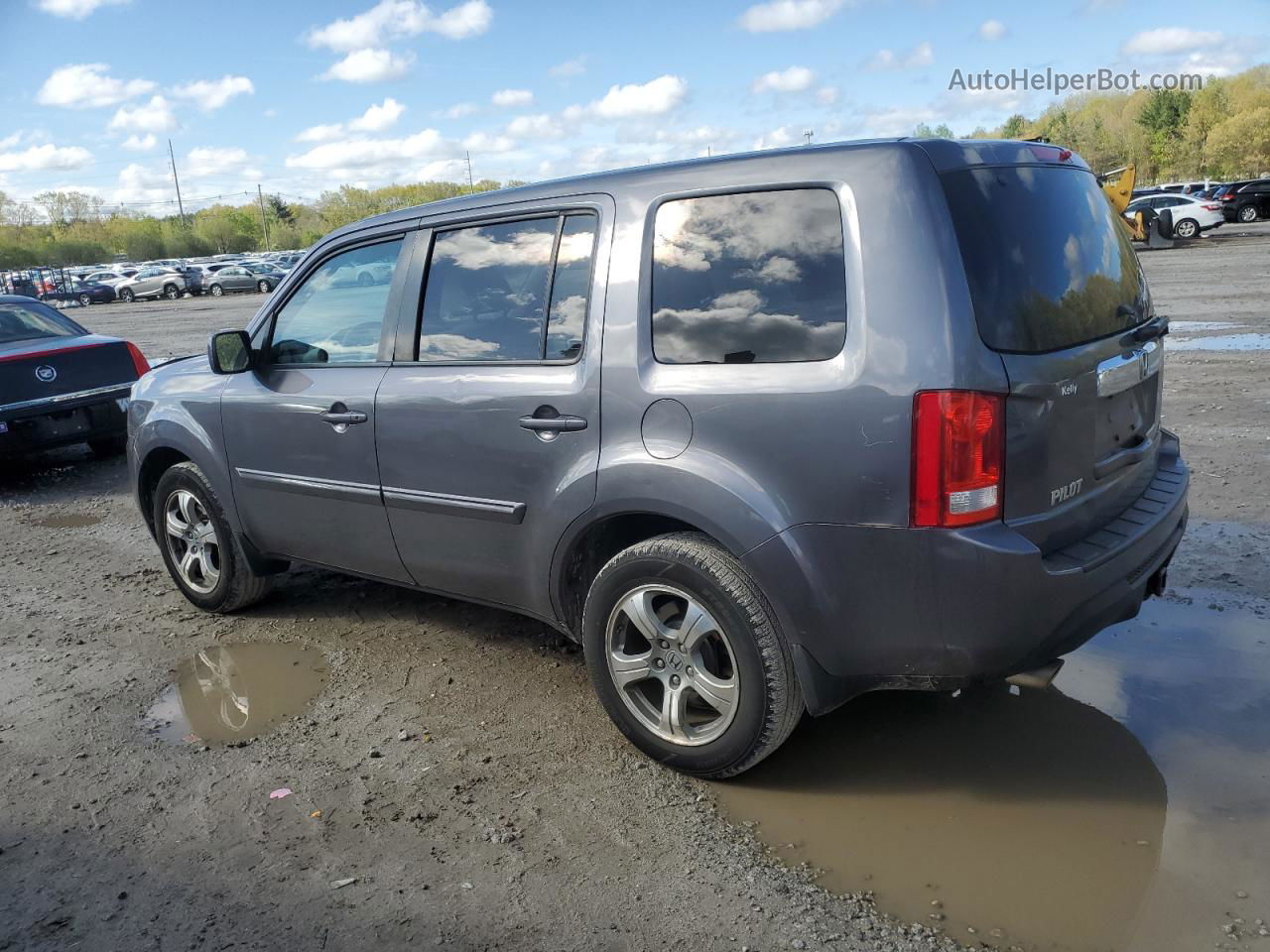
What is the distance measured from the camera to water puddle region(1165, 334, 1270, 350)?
10852 millimetres

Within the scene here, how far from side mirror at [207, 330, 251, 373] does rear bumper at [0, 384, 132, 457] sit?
4099 mm

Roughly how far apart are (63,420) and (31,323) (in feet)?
4.74

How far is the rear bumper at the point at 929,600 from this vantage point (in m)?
2.74

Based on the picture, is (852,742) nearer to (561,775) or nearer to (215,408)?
(561,775)

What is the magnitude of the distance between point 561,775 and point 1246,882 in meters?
1.99

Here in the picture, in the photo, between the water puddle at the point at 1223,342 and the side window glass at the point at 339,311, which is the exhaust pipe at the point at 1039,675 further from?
the water puddle at the point at 1223,342

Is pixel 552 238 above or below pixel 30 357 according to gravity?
above

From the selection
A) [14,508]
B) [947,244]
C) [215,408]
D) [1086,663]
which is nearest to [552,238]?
[947,244]

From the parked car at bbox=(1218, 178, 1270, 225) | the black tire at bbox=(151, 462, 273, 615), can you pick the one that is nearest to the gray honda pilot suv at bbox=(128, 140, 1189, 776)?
the black tire at bbox=(151, 462, 273, 615)

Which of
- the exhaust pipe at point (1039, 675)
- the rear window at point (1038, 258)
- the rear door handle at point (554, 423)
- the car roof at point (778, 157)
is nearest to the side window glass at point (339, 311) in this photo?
the car roof at point (778, 157)

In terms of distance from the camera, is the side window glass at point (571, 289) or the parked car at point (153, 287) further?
the parked car at point (153, 287)

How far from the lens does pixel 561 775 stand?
3461 millimetres

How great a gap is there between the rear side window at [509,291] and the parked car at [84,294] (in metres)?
49.4

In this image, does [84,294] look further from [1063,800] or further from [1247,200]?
[1063,800]
